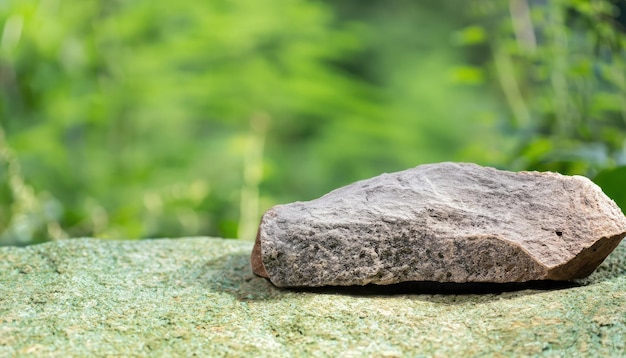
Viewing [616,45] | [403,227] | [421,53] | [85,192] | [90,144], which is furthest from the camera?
[421,53]

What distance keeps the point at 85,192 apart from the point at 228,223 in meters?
1.57

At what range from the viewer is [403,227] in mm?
1141

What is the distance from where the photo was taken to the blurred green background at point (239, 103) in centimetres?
250

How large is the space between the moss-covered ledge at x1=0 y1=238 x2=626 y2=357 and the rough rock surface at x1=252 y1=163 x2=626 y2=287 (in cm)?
4

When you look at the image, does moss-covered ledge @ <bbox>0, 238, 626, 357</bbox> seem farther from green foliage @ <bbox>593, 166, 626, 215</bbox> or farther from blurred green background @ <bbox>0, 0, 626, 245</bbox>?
blurred green background @ <bbox>0, 0, 626, 245</bbox>

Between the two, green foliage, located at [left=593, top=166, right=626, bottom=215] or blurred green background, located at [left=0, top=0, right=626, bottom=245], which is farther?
blurred green background, located at [left=0, top=0, right=626, bottom=245]

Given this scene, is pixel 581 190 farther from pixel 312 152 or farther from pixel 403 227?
pixel 312 152

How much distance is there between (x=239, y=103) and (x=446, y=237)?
2.62 m

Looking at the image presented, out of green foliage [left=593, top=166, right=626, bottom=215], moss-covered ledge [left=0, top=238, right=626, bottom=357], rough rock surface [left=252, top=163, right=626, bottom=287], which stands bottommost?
moss-covered ledge [left=0, top=238, right=626, bottom=357]

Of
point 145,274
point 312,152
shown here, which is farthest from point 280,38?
point 145,274

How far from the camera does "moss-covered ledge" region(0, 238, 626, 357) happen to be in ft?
3.01

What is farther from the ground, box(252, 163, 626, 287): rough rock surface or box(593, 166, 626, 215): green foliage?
box(593, 166, 626, 215): green foliage

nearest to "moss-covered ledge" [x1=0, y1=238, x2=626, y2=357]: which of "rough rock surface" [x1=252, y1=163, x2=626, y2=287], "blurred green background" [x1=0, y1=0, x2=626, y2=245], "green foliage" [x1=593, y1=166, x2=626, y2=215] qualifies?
"rough rock surface" [x1=252, y1=163, x2=626, y2=287]

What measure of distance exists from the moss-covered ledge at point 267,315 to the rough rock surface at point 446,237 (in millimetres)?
44
